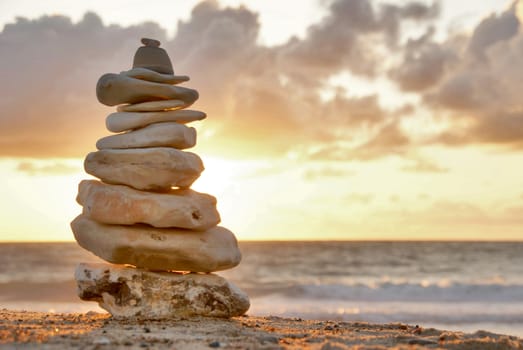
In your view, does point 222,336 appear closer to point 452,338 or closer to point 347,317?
point 452,338

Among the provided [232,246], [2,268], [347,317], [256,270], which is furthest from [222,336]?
[2,268]

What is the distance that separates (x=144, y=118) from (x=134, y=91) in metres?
0.51

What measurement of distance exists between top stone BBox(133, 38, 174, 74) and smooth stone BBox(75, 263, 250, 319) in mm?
3666

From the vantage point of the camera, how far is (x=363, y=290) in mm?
28219

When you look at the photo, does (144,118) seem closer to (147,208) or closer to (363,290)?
(147,208)

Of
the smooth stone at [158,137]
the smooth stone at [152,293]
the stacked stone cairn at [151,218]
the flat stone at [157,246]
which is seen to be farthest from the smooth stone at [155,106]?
the smooth stone at [152,293]

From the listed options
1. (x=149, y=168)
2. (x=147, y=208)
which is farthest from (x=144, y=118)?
(x=147, y=208)

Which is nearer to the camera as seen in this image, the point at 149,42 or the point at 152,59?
the point at 152,59

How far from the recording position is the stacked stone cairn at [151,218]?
35.0 feet

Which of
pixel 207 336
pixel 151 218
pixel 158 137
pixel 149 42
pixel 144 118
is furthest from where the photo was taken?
pixel 149 42

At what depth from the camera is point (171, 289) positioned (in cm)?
1070

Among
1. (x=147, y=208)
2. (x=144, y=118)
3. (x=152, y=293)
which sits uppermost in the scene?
(x=144, y=118)

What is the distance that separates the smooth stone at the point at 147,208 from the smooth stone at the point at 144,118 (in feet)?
3.75

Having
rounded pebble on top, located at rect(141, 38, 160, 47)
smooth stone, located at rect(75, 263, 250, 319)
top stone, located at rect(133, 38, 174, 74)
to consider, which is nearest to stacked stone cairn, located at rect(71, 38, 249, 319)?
smooth stone, located at rect(75, 263, 250, 319)
